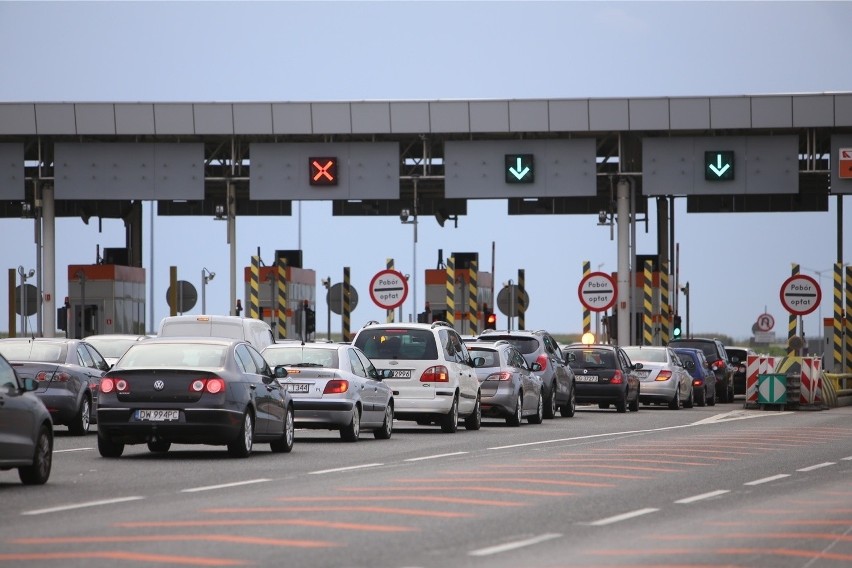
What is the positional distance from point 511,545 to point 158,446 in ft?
38.1

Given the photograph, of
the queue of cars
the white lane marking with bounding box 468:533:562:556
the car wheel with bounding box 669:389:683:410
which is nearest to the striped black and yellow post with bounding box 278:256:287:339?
the queue of cars

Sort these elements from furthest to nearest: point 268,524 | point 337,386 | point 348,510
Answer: point 337,386
point 348,510
point 268,524

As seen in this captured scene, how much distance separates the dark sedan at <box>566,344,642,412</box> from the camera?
39969 mm

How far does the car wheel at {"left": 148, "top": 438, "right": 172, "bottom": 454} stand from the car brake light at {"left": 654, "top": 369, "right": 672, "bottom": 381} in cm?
2219

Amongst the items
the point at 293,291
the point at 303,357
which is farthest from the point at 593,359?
the point at 293,291

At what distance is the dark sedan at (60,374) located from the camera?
26375 millimetres

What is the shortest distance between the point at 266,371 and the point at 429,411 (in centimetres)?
629

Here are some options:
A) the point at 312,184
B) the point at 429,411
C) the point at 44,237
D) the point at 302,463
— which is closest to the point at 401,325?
the point at 429,411

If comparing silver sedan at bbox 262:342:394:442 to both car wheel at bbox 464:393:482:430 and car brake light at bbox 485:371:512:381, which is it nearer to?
car wheel at bbox 464:393:482:430

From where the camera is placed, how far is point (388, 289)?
39.8m

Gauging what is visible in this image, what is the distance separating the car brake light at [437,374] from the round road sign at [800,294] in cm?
1454

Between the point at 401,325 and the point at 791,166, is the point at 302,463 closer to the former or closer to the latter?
the point at 401,325

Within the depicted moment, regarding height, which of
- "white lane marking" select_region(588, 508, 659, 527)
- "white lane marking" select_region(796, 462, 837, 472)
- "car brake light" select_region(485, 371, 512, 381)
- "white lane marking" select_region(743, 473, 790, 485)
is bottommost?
"white lane marking" select_region(796, 462, 837, 472)

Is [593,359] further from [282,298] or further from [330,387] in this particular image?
[330,387]
